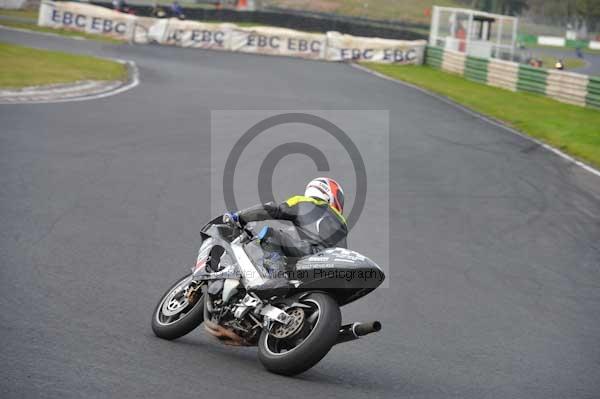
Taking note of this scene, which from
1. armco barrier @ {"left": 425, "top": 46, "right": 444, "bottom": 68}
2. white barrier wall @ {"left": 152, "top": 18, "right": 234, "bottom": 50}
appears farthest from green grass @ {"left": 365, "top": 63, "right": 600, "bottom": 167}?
white barrier wall @ {"left": 152, "top": 18, "right": 234, "bottom": 50}

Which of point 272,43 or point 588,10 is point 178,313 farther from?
point 588,10

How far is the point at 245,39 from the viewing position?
36.6 m

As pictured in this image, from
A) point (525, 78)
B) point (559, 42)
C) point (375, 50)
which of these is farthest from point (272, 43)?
point (559, 42)

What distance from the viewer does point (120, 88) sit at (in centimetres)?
2159

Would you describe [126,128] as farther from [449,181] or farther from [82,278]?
[82,278]

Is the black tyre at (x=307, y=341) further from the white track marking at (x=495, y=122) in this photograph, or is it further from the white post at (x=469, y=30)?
the white post at (x=469, y=30)

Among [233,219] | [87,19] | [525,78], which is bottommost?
[233,219]

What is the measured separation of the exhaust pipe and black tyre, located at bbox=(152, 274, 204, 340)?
139cm

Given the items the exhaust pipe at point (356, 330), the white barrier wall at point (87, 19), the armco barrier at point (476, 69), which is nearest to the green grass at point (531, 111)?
the armco barrier at point (476, 69)

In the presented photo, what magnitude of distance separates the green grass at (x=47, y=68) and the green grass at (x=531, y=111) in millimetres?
9963

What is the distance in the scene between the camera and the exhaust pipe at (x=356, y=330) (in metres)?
5.41

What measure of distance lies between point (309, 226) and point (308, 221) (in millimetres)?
38

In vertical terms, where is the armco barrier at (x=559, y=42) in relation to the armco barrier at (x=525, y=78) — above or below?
above

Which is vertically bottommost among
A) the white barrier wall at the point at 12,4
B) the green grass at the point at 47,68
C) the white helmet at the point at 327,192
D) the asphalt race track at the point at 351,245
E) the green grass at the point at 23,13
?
the asphalt race track at the point at 351,245
